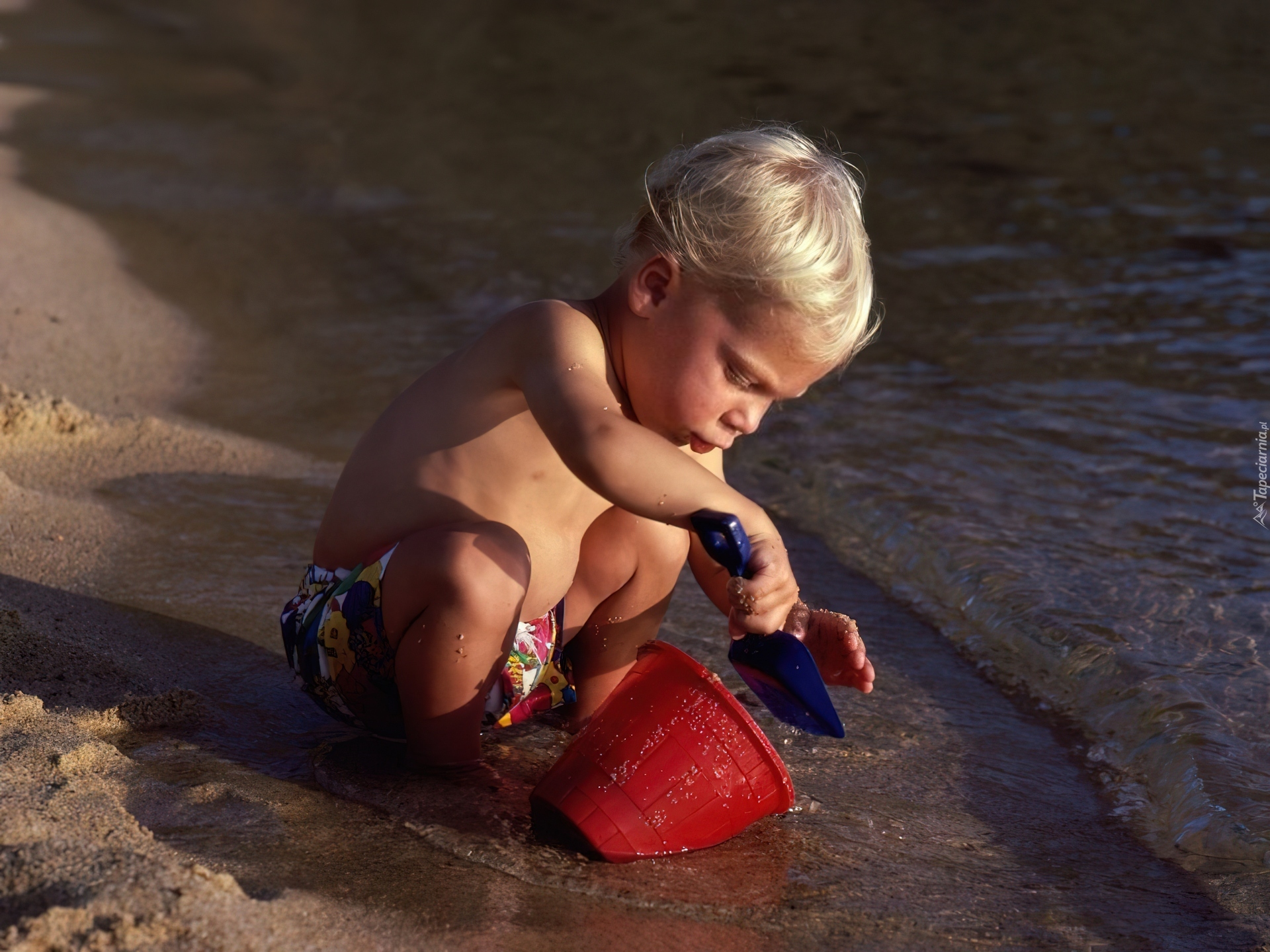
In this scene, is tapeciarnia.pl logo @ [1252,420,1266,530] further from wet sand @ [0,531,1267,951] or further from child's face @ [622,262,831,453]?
child's face @ [622,262,831,453]

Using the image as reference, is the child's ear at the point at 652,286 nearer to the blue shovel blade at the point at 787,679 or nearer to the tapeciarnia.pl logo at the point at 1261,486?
the blue shovel blade at the point at 787,679

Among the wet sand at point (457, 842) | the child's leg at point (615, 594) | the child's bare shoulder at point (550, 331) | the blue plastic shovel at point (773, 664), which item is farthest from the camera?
the child's leg at point (615, 594)

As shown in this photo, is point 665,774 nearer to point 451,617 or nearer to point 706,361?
point 451,617

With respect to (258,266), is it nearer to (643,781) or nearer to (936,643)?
(936,643)

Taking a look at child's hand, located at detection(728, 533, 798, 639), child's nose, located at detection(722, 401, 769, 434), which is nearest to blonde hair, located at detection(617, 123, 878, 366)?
child's nose, located at detection(722, 401, 769, 434)


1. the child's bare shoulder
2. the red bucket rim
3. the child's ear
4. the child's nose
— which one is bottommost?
the red bucket rim

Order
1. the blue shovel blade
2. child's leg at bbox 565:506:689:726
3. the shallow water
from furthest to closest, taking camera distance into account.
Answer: the shallow water, child's leg at bbox 565:506:689:726, the blue shovel blade

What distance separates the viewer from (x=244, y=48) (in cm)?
1172

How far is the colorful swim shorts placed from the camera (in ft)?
7.04

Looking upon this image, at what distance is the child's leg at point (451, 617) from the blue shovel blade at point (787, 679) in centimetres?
36

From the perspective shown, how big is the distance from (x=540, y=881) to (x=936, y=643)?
52.5 inches

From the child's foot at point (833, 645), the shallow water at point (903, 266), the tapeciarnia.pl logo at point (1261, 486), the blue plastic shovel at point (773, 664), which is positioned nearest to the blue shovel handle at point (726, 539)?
the blue plastic shovel at point (773, 664)

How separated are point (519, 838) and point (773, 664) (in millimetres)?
477

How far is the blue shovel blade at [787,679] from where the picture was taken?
195cm
